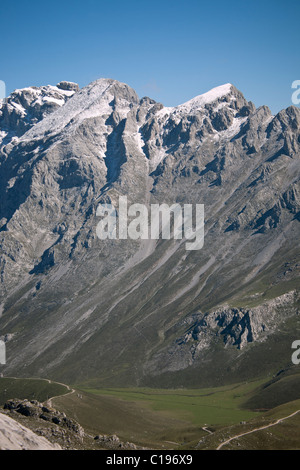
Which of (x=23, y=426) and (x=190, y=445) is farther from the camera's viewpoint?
(x=190, y=445)

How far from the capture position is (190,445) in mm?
110750

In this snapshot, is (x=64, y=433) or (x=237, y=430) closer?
(x=64, y=433)

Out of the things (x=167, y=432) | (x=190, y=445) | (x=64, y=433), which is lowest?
(x=167, y=432)
